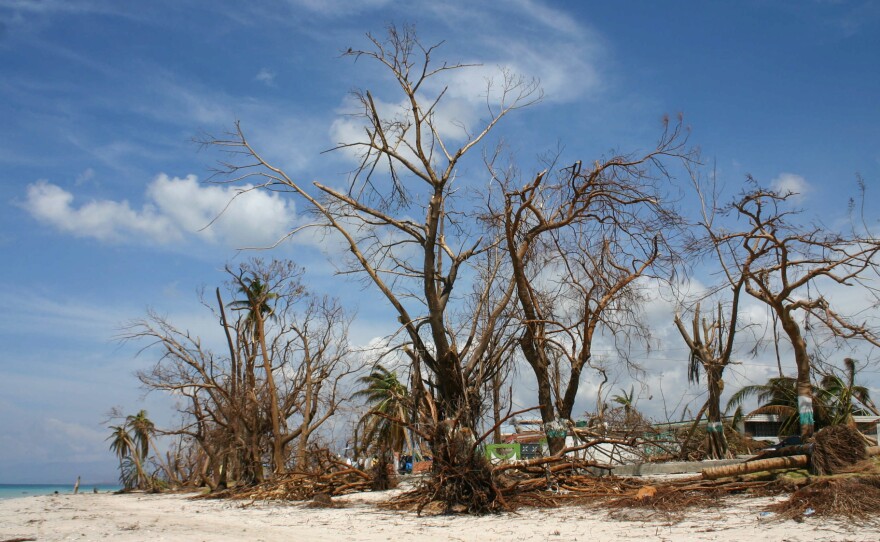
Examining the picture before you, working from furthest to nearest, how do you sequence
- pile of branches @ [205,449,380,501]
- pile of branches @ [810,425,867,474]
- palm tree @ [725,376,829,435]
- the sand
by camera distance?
palm tree @ [725,376,829,435], pile of branches @ [205,449,380,501], pile of branches @ [810,425,867,474], the sand

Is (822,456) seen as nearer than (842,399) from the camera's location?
Yes

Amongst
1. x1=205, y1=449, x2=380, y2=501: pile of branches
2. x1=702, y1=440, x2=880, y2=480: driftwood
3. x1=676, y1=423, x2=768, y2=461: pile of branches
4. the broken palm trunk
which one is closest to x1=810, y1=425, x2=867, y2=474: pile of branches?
the broken palm trunk

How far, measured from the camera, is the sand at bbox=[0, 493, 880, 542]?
323 inches

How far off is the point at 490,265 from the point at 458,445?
610 centimetres

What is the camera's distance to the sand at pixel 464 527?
26.9 feet

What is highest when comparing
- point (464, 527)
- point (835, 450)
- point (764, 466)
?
point (835, 450)

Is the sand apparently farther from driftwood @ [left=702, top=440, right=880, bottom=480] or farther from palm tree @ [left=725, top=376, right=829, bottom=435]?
palm tree @ [left=725, top=376, right=829, bottom=435]

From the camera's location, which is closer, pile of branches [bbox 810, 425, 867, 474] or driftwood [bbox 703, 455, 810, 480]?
pile of branches [bbox 810, 425, 867, 474]

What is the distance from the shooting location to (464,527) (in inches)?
Result: 415

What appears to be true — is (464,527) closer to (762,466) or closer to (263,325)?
(762,466)

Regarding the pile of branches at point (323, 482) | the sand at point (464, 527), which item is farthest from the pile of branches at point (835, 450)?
the pile of branches at point (323, 482)

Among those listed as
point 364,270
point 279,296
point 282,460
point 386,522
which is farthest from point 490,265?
point 279,296

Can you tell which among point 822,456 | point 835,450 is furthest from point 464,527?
point 835,450

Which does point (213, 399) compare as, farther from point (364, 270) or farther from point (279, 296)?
point (364, 270)
